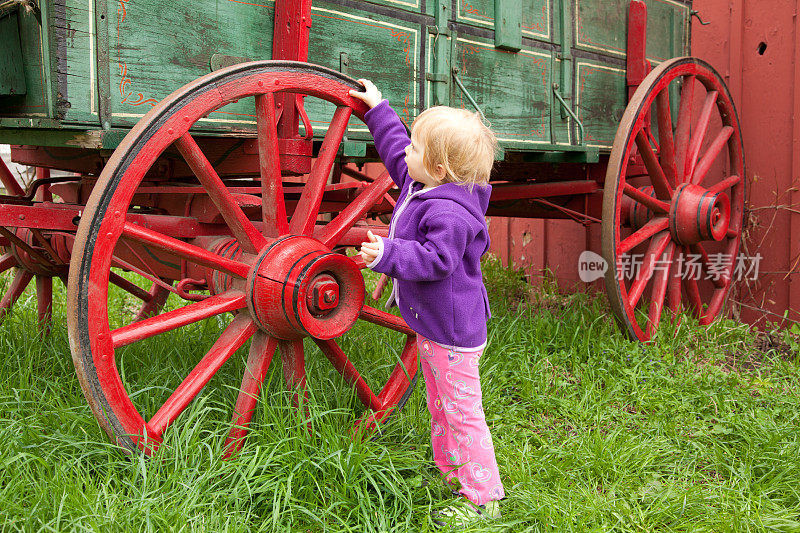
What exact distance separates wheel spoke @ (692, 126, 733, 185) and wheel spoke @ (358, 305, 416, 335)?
1.90 metres

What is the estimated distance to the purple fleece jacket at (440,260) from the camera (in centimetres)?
162

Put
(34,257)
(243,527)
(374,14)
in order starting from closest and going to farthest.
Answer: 1. (243,527)
2. (374,14)
3. (34,257)

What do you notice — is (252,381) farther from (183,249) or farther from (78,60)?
(78,60)

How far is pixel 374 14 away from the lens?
2.31 m

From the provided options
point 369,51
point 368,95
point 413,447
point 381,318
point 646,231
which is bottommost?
point 413,447

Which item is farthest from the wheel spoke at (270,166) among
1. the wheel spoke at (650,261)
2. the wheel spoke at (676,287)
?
the wheel spoke at (676,287)

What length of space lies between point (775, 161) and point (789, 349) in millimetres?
1019

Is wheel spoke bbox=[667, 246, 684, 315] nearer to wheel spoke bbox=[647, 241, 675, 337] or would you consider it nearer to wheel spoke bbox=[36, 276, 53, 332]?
wheel spoke bbox=[647, 241, 675, 337]

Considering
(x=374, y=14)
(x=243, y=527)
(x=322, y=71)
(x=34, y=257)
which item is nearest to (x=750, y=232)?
(x=374, y=14)

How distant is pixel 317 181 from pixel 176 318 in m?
0.56

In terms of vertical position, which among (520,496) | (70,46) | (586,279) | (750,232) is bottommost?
(520,496)

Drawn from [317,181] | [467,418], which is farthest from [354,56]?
[467,418]

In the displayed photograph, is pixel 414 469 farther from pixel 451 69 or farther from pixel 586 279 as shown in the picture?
pixel 586 279

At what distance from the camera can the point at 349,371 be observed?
6.98ft
